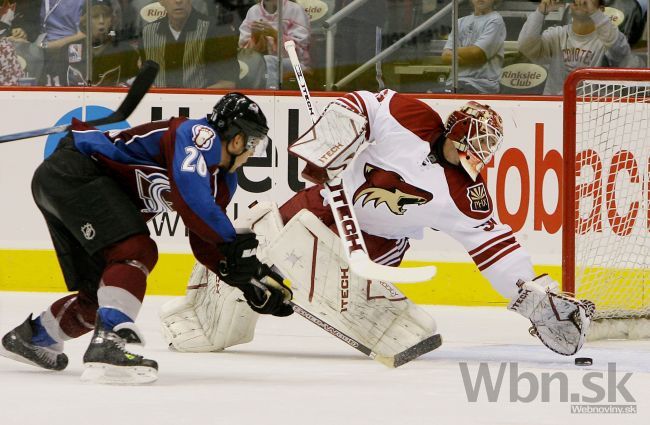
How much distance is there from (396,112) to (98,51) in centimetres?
228

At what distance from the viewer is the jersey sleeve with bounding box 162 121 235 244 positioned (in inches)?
136

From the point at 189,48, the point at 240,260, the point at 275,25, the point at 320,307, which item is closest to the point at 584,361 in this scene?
the point at 320,307

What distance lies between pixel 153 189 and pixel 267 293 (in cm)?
43

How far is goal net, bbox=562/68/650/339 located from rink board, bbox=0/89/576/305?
0.50m

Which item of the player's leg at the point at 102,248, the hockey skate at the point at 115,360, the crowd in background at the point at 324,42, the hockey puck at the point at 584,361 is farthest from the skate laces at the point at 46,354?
the crowd in background at the point at 324,42

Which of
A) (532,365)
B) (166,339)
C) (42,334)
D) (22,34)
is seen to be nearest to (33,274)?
(22,34)

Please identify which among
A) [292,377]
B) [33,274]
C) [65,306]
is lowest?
[33,274]

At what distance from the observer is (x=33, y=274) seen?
237 inches

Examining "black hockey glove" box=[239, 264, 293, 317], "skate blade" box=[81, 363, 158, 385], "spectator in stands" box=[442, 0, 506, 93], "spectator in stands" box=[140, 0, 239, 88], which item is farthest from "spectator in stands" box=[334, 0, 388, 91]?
"skate blade" box=[81, 363, 158, 385]

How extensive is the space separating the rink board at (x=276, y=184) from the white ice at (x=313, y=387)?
0.90 meters

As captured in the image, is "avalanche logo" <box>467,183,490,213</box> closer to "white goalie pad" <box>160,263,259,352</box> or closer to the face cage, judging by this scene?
the face cage

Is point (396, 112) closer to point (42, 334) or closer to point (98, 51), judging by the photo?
point (42, 334)

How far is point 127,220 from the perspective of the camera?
351 centimetres

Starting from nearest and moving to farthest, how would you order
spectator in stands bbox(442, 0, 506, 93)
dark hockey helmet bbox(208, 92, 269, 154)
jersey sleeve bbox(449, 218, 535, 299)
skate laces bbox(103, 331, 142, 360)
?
skate laces bbox(103, 331, 142, 360)
dark hockey helmet bbox(208, 92, 269, 154)
jersey sleeve bbox(449, 218, 535, 299)
spectator in stands bbox(442, 0, 506, 93)
